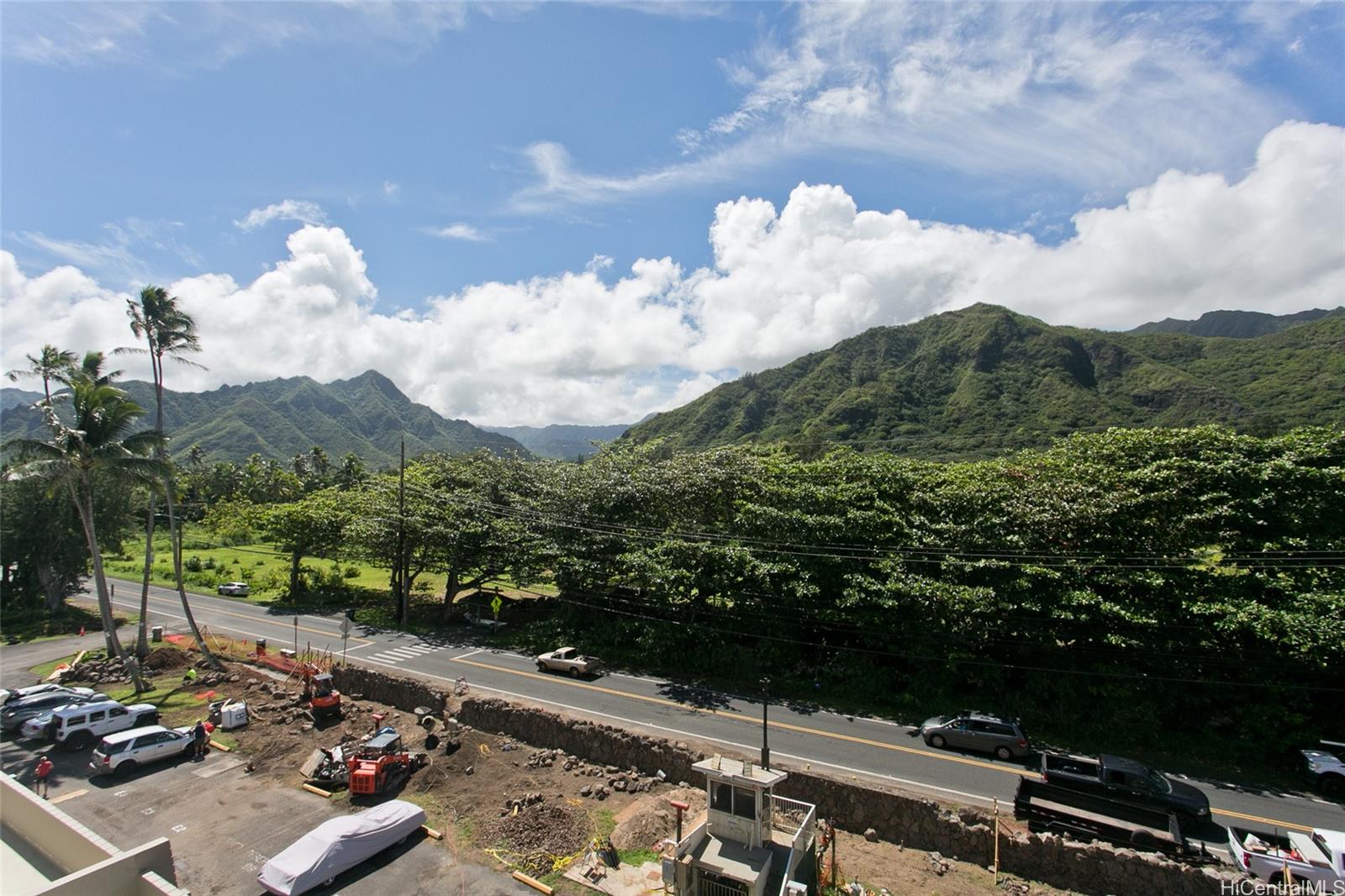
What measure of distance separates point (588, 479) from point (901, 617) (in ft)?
59.3

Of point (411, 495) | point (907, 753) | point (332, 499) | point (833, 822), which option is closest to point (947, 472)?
point (907, 753)

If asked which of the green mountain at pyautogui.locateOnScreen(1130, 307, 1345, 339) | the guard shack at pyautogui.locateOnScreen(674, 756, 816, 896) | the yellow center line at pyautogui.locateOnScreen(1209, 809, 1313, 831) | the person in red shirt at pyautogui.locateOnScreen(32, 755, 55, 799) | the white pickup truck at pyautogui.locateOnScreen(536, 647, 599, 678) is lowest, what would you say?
the person in red shirt at pyautogui.locateOnScreen(32, 755, 55, 799)

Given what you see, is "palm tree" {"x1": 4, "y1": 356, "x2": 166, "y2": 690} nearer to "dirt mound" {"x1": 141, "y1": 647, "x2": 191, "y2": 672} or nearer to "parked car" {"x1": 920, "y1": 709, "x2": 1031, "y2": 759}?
"dirt mound" {"x1": 141, "y1": 647, "x2": 191, "y2": 672}

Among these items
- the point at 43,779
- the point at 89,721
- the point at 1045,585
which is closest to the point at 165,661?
the point at 89,721

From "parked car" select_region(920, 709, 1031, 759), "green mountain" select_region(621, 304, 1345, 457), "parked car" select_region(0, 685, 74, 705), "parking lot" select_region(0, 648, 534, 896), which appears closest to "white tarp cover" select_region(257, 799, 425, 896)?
"parking lot" select_region(0, 648, 534, 896)

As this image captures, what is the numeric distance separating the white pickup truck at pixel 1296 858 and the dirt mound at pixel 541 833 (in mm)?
15645

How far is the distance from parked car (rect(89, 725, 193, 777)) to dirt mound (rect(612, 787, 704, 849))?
17.1 meters

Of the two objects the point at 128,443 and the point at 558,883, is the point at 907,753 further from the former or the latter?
the point at 128,443

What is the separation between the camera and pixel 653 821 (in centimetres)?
1714

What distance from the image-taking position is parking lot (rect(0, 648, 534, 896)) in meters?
15.4

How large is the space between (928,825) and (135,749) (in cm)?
2578

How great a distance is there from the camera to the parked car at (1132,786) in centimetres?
1623

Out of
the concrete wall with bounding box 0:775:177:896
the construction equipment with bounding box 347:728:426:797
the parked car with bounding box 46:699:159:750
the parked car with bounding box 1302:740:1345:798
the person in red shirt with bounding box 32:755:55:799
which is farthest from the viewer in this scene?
the parked car with bounding box 46:699:159:750

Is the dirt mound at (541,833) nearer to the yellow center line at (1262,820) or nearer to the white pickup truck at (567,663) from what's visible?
the white pickup truck at (567,663)
